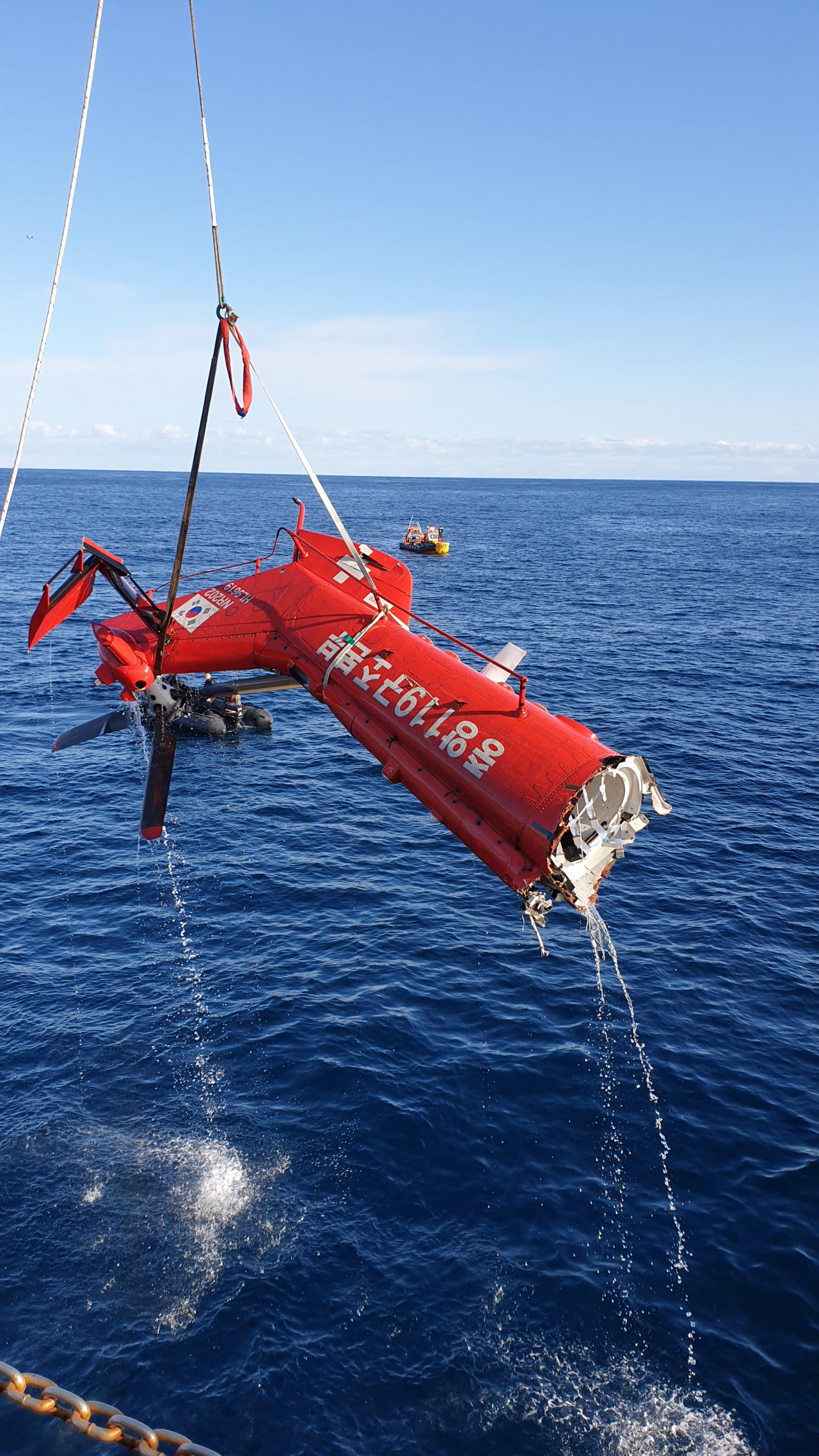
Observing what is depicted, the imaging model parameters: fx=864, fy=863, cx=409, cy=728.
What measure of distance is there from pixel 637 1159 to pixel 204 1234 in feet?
40.7

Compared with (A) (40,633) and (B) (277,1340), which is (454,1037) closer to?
(B) (277,1340)

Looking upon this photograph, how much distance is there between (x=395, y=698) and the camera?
68.1ft

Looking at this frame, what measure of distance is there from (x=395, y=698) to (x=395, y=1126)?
13972 mm

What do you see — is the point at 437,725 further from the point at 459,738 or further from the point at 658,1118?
the point at 658,1118

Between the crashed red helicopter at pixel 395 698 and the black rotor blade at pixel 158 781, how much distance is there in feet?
0.14

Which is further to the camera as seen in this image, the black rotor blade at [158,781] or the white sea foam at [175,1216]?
the black rotor blade at [158,781]

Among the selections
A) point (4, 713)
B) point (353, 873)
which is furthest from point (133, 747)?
point (353, 873)

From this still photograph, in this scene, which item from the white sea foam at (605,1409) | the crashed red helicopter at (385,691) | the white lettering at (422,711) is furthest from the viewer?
the white lettering at (422,711)

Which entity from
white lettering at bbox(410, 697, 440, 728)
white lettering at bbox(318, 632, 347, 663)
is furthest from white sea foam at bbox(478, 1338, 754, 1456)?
white lettering at bbox(318, 632, 347, 663)

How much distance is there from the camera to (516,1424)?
61.9 feet

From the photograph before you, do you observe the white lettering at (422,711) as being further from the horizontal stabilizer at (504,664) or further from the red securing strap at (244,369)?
the red securing strap at (244,369)

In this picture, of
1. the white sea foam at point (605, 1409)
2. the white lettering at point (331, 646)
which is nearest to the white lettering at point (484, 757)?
the white lettering at point (331, 646)

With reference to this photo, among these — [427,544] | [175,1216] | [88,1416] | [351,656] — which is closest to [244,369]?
[351,656]

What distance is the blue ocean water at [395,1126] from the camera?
19.7m
